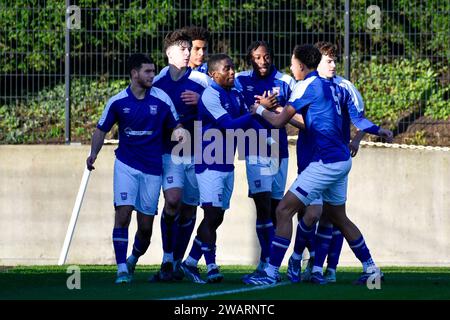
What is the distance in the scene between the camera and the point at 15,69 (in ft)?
54.3

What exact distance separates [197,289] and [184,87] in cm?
241

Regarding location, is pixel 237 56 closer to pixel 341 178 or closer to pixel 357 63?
pixel 357 63

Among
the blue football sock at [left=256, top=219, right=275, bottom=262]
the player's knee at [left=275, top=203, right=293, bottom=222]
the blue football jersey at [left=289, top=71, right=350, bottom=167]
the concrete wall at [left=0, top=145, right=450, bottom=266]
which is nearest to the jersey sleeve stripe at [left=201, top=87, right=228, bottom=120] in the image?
the blue football jersey at [left=289, top=71, right=350, bottom=167]

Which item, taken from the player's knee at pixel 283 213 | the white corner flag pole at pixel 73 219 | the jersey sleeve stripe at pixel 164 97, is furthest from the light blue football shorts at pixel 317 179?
the white corner flag pole at pixel 73 219

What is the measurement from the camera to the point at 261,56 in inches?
472

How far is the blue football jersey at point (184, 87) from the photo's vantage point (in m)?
11.9

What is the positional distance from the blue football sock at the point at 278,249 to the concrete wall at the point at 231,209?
5.61 metres

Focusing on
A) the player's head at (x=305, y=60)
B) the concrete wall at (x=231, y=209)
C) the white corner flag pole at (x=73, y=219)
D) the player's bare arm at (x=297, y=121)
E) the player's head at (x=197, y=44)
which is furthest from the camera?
the concrete wall at (x=231, y=209)

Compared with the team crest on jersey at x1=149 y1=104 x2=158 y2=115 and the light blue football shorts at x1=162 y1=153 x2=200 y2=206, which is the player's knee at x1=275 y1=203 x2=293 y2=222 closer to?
the light blue football shorts at x1=162 y1=153 x2=200 y2=206

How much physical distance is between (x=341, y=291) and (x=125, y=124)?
2.66m

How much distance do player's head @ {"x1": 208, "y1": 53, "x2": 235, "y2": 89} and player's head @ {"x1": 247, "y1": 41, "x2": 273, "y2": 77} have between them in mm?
695

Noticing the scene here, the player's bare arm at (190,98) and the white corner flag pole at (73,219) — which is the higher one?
the player's bare arm at (190,98)

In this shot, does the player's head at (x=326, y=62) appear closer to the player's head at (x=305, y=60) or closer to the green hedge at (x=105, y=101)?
the player's head at (x=305, y=60)
